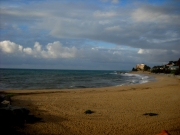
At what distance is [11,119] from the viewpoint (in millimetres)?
7129

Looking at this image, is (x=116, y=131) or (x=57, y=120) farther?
(x=57, y=120)

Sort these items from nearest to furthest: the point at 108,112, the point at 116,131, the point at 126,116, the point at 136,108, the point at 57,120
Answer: the point at 116,131
the point at 57,120
the point at 126,116
the point at 108,112
the point at 136,108

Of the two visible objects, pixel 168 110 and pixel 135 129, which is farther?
pixel 168 110

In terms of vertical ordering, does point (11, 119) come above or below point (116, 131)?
above

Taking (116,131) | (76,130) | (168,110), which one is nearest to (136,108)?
(168,110)

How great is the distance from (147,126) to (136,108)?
10.5ft

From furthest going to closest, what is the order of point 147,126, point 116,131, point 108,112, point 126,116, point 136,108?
point 136,108 < point 108,112 < point 126,116 < point 147,126 < point 116,131

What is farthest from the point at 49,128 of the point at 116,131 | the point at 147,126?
the point at 147,126

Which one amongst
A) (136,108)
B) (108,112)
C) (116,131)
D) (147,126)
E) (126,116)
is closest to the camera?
(116,131)

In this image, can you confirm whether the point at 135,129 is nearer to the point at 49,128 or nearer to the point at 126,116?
the point at 126,116

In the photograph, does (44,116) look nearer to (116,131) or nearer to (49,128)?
(49,128)

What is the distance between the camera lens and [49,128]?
716 centimetres

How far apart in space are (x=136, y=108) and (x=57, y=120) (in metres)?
4.97

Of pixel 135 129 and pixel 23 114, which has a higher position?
pixel 23 114
